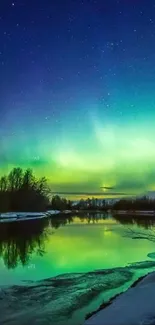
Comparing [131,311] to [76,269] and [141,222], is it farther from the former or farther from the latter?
[141,222]

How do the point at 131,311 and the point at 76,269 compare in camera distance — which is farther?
the point at 76,269

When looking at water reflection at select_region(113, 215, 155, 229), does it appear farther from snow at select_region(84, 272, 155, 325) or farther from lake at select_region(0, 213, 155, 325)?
snow at select_region(84, 272, 155, 325)

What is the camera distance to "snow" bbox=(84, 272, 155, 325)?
8.70m

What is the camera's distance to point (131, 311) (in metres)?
9.63

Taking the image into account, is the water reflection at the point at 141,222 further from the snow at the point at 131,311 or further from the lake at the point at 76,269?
the snow at the point at 131,311

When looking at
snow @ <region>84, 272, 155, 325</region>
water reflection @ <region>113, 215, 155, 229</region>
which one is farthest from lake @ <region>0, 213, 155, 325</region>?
water reflection @ <region>113, 215, 155, 229</region>

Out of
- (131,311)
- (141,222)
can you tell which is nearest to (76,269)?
(131,311)

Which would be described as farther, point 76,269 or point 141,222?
point 141,222

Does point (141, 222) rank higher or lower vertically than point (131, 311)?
higher

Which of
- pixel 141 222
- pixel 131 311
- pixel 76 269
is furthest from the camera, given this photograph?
→ pixel 141 222

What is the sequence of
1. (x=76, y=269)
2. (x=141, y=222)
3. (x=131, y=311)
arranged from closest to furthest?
1. (x=131, y=311)
2. (x=76, y=269)
3. (x=141, y=222)

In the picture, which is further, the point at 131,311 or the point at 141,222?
the point at 141,222

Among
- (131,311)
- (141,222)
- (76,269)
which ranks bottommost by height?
(76,269)

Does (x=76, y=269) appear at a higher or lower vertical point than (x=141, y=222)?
lower
